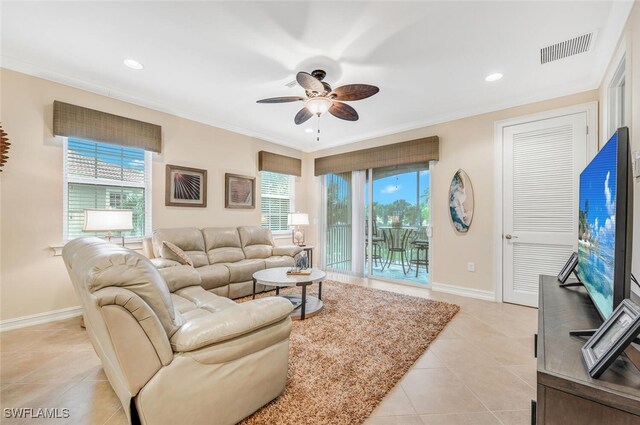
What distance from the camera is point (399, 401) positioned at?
168cm

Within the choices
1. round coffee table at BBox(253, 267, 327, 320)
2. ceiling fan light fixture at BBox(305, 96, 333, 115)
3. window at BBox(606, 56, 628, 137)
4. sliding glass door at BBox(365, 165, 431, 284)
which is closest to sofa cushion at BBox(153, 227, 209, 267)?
round coffee table at BBox(253, 267, 327, 320)

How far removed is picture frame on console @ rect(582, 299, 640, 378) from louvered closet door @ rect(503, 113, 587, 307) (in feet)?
9.48

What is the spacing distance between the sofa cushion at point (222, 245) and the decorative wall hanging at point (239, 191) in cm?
55

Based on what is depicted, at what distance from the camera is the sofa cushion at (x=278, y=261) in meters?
3.91

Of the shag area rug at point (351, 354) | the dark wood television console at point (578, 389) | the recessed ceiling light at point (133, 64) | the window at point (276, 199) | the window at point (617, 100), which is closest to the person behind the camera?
the dark wood television console at point (578, 389)

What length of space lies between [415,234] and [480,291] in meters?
1.31

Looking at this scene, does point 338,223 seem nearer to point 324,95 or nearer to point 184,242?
point 184,242

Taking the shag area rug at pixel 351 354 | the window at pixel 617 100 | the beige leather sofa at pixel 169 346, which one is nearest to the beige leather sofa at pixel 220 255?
the shag area rug at pixel 351 354

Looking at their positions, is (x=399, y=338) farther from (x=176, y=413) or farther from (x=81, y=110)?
(x=81, y=110)

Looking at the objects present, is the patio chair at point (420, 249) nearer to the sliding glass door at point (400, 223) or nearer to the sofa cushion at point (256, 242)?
the sliding glass door at point (400, 223)

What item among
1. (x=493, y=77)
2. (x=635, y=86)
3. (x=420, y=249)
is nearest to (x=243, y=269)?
(x=420, y=249)

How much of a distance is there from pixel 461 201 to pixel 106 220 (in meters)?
4.41

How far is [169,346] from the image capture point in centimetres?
121

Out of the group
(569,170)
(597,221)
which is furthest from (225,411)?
(569,170)
